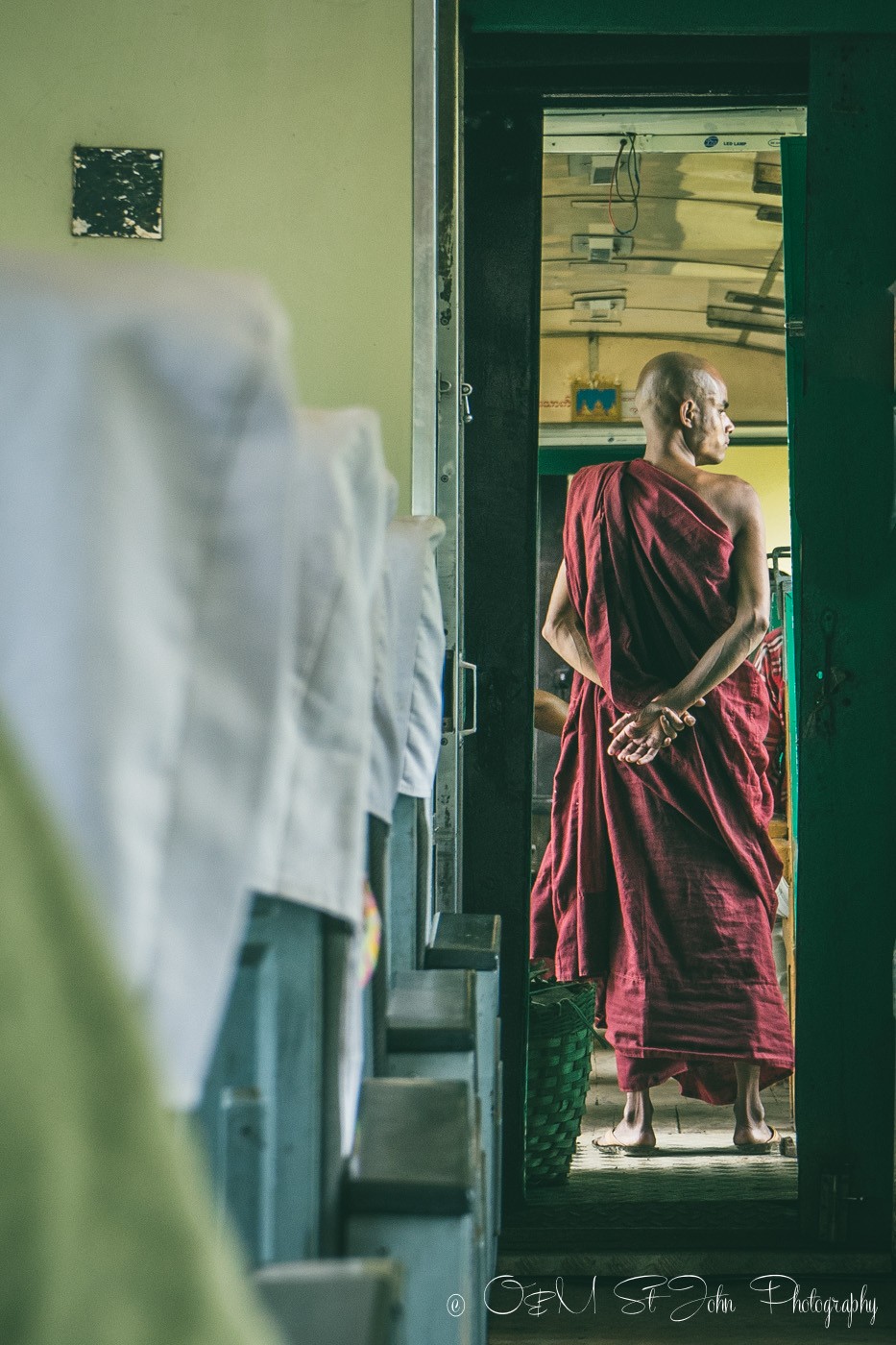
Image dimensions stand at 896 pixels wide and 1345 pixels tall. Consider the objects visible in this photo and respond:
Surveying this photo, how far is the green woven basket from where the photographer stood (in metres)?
2.96

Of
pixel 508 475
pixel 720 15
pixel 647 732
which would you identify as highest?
pixel 720 15

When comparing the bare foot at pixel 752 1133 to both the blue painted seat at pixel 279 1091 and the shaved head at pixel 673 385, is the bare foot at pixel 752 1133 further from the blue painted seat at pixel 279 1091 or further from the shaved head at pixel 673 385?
the blue painted seat at pixel 279 1091

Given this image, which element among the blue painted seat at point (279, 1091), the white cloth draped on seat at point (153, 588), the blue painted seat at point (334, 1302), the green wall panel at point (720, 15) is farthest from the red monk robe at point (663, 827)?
the white cloth draped on seat at point (153, 588)

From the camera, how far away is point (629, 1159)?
3.24 m

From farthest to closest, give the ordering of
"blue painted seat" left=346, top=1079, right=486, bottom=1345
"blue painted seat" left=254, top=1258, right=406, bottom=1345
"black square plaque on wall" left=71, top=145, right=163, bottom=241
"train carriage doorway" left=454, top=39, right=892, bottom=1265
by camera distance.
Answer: "train carriage doorway" left=454, top=39, right=892, bottom=1265 → "black square plaque on wall" left=71, top=145, right=163, bottom=241 → "blue painted seat" left=346, top=1079, right=486, bottom=1345 → "blue painted seat" left=254, top=1258, right=406, bottom=1345

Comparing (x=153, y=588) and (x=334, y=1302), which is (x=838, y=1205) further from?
(x=153, y=588)

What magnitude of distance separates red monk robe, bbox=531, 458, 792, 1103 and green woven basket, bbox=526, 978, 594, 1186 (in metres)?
0.23

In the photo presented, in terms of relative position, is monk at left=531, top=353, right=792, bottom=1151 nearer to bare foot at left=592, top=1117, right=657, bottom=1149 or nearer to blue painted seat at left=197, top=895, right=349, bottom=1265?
bare foot at left=592, top=1117, right=657, bottom=1149

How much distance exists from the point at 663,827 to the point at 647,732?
241mm

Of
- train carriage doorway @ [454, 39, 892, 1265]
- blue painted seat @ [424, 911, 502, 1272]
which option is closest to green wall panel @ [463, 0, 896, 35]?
train carriage doorway @ [454, 39, 892, 1265]

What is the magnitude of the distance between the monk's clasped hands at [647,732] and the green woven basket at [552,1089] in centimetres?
64

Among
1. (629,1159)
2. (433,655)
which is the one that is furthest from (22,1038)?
(629,1159)

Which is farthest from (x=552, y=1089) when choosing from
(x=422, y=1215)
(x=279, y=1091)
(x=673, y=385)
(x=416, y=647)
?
(x=279, y=1091)

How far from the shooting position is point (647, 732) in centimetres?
329
